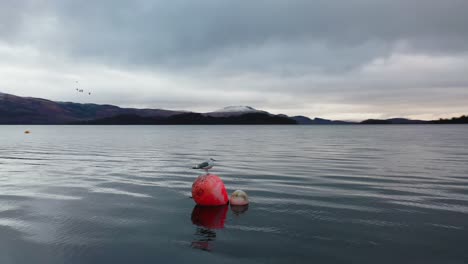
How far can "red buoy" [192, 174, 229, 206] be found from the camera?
44.7 feet

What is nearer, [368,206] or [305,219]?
[305,219]

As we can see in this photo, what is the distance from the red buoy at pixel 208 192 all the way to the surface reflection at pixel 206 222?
0.68 feet

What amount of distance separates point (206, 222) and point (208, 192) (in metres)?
2.10

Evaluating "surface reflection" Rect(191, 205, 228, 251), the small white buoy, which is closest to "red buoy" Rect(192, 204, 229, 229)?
"surface reflection" Rect(191, 205, 228, 251)

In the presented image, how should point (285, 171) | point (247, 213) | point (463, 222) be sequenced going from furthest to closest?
point (285, 171) → point (247, 213) → point (463, 222)

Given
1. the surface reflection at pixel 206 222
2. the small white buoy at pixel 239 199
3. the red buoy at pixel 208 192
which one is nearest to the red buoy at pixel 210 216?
the surface reflection at pixel 206 222

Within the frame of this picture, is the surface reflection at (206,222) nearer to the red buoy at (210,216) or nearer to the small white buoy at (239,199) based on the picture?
the red buoy at (210,216)

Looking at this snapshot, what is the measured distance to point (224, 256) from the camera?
8539 mm

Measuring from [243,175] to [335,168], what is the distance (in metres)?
7.14

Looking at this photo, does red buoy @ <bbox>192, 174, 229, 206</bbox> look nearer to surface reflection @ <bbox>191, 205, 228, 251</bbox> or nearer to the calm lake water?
surface reflection @ <bbox>191, 205, 228, 251</bbox>

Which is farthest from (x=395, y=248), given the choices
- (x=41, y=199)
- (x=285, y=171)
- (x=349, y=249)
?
(x=285, y=171)

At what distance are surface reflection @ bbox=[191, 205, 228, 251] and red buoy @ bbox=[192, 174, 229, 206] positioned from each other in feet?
0.68

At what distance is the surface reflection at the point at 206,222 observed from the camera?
9.57 meters

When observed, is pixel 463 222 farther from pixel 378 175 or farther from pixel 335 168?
pixel 335 168
